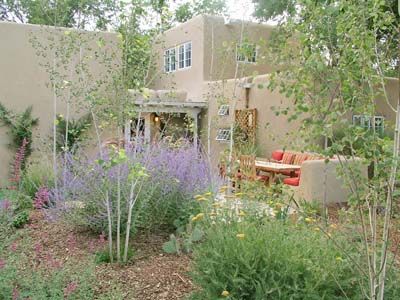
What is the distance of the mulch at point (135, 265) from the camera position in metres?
3.60

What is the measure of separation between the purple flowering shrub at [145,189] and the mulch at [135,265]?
226 mm

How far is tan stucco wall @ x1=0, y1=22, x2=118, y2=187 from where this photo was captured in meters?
10.7

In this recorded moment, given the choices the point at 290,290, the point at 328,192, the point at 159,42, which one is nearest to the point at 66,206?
the point at 159,42

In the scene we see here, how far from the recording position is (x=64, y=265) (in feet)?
12.8

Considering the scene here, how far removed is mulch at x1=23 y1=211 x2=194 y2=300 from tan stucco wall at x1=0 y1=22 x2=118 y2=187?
6.13 m

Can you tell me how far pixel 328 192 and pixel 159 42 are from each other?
16.7 feet

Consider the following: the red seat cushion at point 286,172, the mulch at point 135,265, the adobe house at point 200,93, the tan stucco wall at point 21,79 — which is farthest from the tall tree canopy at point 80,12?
the red seat cushion at point 286,172

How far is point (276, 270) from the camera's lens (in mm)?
2939

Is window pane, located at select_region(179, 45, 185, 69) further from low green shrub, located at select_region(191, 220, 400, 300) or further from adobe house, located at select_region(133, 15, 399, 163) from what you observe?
low green shrub, located at select_region(191, 220, 400, 300)

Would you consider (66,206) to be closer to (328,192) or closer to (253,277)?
(253,277)

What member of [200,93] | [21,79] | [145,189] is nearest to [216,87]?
[200,93]

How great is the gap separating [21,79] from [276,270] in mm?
10011

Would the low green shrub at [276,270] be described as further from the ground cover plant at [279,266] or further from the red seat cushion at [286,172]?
the red seat cushion at [286,172]

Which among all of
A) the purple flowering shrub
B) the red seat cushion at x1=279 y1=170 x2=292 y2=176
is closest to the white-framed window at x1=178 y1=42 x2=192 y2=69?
the red seat cushion at x1=279 y1=170 x2=292 y2=176
